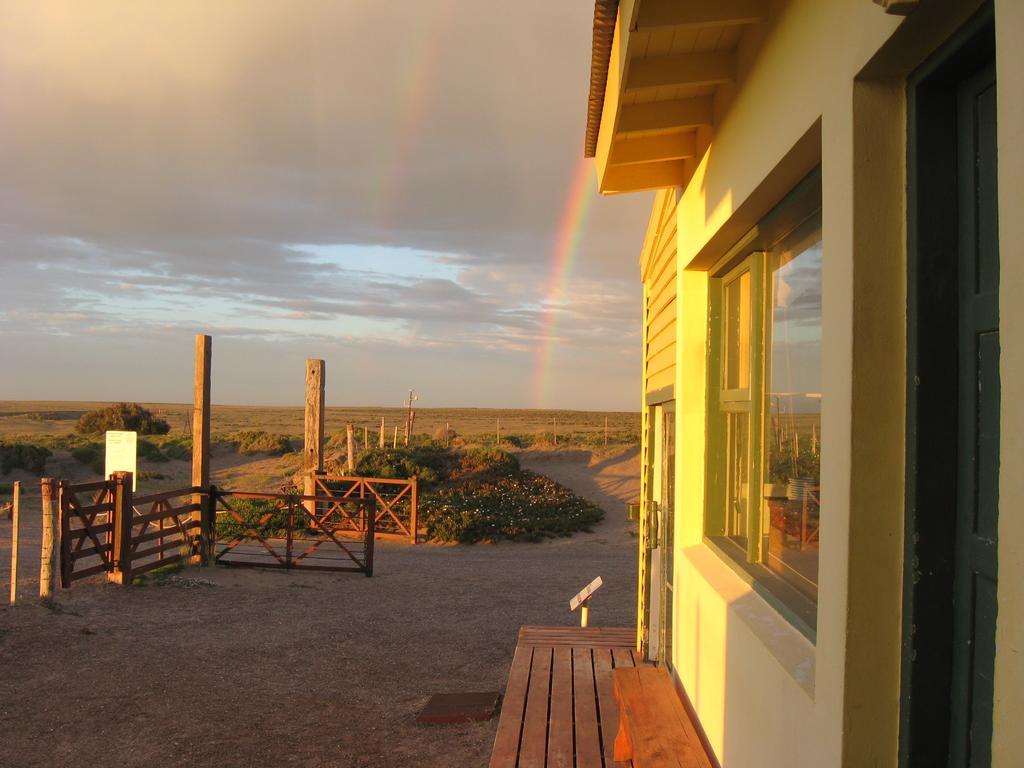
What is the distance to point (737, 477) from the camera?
4.04m

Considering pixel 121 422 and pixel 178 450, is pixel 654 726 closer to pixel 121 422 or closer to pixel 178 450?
pixel 178 450

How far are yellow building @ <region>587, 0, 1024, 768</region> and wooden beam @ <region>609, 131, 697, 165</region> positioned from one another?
78 cm

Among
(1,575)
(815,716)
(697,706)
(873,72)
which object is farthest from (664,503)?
(1,575)

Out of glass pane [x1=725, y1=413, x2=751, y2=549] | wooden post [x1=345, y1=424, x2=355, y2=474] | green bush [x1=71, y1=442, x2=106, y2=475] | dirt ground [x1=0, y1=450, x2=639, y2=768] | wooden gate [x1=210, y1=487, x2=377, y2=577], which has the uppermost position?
glass pane [x1=725, y1=413, x2=751, y2=549]

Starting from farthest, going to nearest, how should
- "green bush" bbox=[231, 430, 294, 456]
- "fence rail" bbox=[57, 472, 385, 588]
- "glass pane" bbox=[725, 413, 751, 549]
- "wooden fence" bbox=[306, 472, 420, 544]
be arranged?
"green bush" bbox=[231, 430, 294, 456], "wooden fence" bbox=[306, 472, 420, 544], "fence rail" bbox=[57, 472, 385, 588], "glass pane" bbox=[725, 413, 751, 549]

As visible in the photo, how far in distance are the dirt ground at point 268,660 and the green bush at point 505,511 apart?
9.30 feet

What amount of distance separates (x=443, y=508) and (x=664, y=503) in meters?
13.2

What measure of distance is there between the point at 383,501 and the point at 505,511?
11.0 ft

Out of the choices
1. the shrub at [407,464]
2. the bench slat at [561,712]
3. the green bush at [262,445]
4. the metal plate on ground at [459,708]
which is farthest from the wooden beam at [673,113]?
the green bush at [262,445]

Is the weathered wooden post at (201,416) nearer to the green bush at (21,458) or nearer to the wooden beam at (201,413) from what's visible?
the wooden beam at (201,413)

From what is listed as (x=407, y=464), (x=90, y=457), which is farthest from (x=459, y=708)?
(x=90, y=457)

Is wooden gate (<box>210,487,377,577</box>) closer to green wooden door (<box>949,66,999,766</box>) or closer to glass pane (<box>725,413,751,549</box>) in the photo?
glass pane (<box>725,413,751,549</box>)

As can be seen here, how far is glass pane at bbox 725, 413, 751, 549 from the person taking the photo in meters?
3.88

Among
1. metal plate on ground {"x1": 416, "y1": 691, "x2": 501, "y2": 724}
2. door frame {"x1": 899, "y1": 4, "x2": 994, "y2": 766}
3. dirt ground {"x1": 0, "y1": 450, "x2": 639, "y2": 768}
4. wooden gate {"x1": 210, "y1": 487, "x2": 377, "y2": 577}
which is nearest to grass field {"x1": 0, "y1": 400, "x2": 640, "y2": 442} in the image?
wooden gate {"x1": 210, "y1": 487, "x2": 377, "y2": 577}
